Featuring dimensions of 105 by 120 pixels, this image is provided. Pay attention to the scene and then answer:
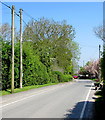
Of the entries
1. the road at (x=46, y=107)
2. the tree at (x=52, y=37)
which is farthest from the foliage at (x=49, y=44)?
the road at (x=46, y=107)

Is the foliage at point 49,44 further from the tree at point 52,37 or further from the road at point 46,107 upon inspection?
the road at point 46,107

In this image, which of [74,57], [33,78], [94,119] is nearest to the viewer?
[94,119]

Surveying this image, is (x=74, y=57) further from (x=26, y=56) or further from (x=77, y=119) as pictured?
(x=77, y=119)

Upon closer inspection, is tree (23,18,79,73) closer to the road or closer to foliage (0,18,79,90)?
foliage (0,18,79,90)

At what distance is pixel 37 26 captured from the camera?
175 feet

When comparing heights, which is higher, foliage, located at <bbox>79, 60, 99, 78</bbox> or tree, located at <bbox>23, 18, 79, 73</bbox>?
tree, located at <bbox>23, 18, 79, 73</bbox>

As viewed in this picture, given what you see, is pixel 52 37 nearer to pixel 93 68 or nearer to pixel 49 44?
pixel 49 44

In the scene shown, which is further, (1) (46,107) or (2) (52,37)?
(2) (52,37)

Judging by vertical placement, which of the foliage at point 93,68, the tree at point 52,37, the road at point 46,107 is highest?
the tree at point 52,37

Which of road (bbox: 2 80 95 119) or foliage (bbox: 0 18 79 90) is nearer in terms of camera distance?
road (bbox: 2 80 95 119)

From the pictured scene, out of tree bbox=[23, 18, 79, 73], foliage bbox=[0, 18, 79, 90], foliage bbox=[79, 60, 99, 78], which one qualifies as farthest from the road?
foliage bbox=[79, 60, 99, 78]

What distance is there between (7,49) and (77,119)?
60.9 ft

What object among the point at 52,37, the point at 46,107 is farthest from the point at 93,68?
the point at 46,107

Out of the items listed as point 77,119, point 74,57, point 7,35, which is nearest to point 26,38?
point 7,35
